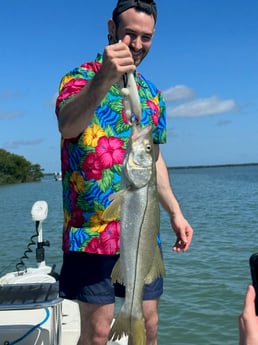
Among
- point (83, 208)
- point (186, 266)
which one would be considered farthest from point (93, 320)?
point (186, 266)

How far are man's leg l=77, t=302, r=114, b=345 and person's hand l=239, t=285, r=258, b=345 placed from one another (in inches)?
70.1

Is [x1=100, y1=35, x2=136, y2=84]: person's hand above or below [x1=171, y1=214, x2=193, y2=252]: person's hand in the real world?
above

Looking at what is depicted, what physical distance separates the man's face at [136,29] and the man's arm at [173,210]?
0.87 metres

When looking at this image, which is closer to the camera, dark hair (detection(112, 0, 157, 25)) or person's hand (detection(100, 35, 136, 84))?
person's hand (detection(100, 35, 136, 84))

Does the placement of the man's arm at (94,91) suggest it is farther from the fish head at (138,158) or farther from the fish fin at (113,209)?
the fish fin at (113,209)

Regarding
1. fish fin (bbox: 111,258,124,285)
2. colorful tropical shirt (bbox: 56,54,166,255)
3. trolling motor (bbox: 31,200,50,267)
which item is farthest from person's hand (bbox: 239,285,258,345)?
trolling motor (bbox: 31,200,50,267)

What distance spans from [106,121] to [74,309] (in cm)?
299

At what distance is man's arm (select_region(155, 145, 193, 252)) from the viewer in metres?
3.59

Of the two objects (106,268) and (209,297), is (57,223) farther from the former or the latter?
(106,268)

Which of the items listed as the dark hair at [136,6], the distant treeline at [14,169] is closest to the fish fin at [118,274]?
the dark hair at [136,6]

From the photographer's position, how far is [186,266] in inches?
480

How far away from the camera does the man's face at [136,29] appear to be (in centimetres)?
306

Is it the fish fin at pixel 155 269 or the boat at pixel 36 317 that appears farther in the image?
the boat at pixel 36 317

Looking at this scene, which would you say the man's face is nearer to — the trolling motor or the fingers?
the fingers
